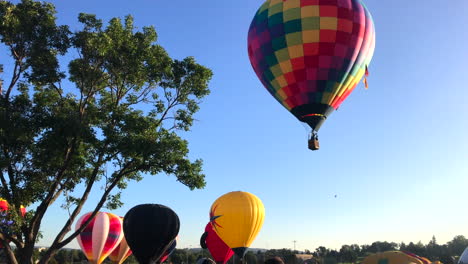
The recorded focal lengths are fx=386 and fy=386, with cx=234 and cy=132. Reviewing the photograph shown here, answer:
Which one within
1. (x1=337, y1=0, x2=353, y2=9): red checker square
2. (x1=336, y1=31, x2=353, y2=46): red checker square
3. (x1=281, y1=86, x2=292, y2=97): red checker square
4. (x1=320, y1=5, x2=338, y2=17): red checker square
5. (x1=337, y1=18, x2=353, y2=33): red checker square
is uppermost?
(x1=337, y1=0, x2=353, y2=9): red checker square

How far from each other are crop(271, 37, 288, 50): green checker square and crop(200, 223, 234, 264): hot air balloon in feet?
52.0

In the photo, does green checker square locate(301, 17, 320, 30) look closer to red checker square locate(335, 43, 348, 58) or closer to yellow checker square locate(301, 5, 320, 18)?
yellow checker square locate(301, 5, 320, 18)

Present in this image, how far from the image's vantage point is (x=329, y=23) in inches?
812

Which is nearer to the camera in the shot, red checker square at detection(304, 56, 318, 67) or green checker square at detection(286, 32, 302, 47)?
red checker square at detection(304, 56, 318, 67)

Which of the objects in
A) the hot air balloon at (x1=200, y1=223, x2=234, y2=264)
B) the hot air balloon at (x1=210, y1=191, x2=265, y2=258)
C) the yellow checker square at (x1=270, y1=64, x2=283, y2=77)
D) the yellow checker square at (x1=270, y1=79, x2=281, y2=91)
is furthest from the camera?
the hot air balloon at (x1=200, y1=223, x2=234, y2=264)

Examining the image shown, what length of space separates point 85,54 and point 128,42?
6.59 feet

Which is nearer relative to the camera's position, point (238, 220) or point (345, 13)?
point (345, 13)

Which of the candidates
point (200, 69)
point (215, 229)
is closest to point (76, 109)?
point (200, 69)

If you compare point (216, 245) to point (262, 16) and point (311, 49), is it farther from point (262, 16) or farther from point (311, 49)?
point (262, 16)

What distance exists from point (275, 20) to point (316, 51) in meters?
3.07

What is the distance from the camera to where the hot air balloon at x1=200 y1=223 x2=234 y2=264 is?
99.3 feet

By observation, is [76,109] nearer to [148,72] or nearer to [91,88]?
[91,88]

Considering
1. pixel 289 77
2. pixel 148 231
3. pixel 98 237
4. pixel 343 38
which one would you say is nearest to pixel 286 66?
pixel 289 77

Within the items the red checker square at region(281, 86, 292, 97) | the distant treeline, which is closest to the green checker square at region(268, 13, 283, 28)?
the red checker square at region(281, 86, 292, 97)
